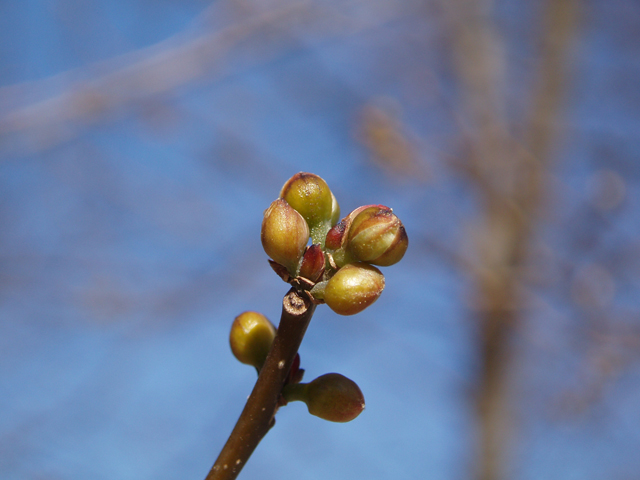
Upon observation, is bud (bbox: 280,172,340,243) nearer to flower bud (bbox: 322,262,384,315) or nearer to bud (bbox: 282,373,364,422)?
flower bud (bbox: 322,262,384,315)

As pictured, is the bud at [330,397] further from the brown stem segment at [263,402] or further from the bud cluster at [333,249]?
the bud cluster at [333,249]

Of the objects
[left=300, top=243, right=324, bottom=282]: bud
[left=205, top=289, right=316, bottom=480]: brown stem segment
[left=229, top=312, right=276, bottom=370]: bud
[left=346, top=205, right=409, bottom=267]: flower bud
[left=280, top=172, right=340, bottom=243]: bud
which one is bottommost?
[left=205, top=289, right=316, bottom=480]: brown stem segment

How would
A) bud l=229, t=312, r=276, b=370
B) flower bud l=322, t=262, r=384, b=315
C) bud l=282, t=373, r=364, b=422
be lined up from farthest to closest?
1. bud l=229, t=312, r=276, b=370
2. bud l=282, t=373, r=364, b=422
3. flower bud l=322, t=262, r=384, b=315

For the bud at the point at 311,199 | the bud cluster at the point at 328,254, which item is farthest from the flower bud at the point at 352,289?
the bud at the point at 311,199

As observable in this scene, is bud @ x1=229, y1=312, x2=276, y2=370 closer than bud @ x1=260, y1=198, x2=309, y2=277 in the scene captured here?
No

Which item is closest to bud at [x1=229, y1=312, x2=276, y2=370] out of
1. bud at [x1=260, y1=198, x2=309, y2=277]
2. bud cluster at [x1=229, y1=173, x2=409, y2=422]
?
bud cluster at [x1=229, y1=173, x2=409, y2=422]

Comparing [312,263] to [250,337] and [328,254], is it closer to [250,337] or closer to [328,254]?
[328,254]

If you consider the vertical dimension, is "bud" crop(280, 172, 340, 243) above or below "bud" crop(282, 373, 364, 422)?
above

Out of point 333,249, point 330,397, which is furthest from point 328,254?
point 330,397
